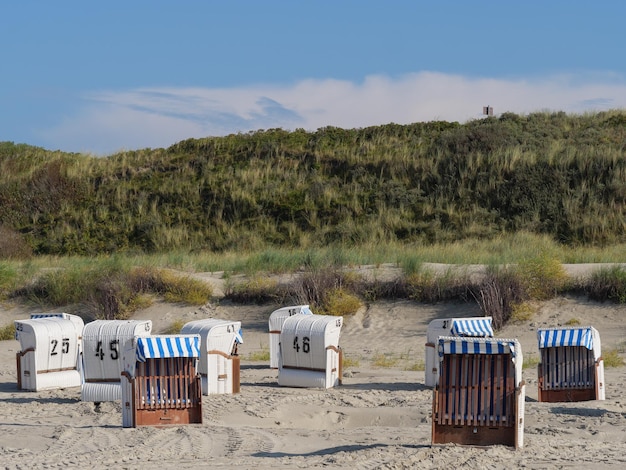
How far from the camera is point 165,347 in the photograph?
1235 cm

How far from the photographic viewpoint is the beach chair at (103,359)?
14477 millimetres

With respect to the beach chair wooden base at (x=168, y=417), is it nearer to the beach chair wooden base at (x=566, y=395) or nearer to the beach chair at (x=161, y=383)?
the beach chair at (x=161, y=383)

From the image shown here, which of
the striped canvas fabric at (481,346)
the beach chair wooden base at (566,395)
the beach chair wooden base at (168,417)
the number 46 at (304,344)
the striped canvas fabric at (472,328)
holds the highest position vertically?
the striped canvas fabric at (481,346)

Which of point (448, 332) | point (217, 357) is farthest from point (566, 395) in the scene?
point (217, 357)

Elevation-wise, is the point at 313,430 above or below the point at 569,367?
below

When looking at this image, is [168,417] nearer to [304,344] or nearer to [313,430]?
[313,430]

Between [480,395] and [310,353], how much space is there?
5.56 metres

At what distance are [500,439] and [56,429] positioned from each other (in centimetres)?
536

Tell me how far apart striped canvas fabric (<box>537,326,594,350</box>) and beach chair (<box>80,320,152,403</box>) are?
5779 millimetres

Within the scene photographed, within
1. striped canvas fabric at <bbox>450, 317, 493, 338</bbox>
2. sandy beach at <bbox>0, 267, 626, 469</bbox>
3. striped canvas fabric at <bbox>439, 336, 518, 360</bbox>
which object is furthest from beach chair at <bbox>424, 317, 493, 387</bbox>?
striped canvas fabric at <bbox>439, 336, 518, 360</bbox>

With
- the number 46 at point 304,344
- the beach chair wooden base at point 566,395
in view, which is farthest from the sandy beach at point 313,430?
the number 46 at point 304,344

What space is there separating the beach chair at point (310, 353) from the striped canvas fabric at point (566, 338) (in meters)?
3.39

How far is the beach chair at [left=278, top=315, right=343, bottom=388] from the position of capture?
622 inches

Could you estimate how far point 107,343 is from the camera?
14641 millimetres
